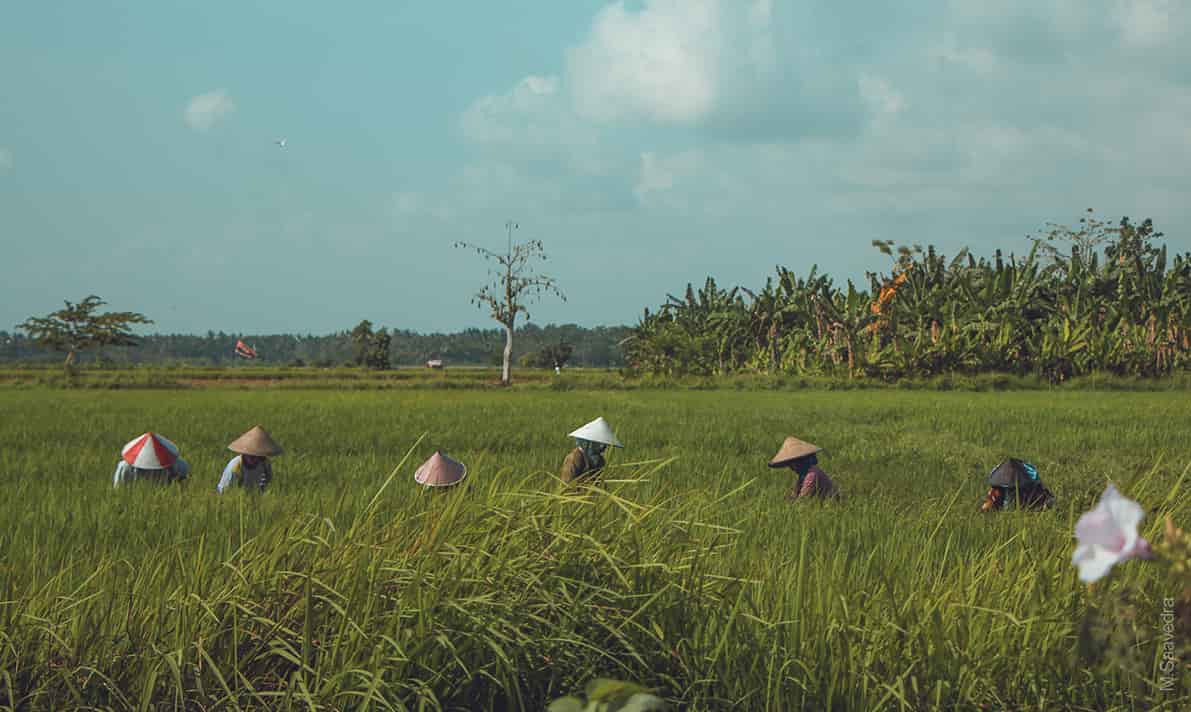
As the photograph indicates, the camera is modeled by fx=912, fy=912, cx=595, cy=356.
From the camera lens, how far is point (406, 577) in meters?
2.55

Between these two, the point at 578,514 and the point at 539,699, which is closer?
the point at 539,699

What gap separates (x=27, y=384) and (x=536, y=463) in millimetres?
28001

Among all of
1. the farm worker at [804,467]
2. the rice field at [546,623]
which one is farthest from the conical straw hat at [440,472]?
the farm worker at [804,467]

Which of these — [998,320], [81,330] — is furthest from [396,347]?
[998,320]

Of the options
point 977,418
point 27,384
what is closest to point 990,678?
point 977,418

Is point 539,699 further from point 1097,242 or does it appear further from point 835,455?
point 1097,242

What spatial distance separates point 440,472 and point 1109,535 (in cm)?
429

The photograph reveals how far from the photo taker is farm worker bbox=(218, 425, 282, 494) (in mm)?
6012

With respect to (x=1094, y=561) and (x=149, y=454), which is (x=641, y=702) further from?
(x=149, y=454)

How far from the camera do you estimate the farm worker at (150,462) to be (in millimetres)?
6266

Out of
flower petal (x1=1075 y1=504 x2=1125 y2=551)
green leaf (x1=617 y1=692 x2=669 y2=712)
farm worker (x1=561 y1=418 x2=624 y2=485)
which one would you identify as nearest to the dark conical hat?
farm worker (x1=561 y1=418 x2=624 y2=485)

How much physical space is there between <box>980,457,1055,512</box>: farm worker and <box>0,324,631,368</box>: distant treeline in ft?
292

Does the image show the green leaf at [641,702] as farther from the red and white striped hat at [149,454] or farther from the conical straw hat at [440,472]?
the red and white striped hat at [149,454]

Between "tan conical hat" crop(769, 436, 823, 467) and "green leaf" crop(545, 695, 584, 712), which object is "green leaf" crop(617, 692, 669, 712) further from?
"tan conical hat" crop(769, 436, 823, 467)
